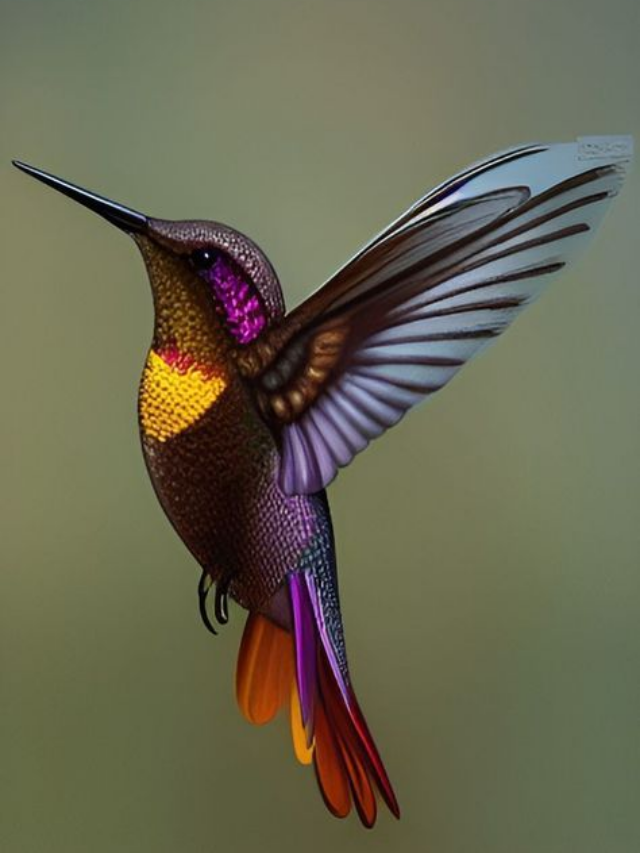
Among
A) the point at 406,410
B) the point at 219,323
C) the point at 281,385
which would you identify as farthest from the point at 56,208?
the point at 406,410

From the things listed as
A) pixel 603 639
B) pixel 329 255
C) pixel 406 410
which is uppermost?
pixel 329 255

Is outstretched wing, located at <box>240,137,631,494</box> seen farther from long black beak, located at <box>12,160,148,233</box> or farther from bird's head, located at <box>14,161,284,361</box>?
long black beak, located at <box>12,160,148,233</box>

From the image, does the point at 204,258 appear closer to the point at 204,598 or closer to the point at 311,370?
the point at 311,370

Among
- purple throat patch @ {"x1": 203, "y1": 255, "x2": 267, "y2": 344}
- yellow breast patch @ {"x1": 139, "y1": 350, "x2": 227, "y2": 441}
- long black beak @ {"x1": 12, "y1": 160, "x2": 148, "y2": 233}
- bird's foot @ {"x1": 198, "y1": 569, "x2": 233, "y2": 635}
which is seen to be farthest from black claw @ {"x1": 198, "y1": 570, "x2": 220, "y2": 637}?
long black beak @ {"x1": 12, "y1": 160, "x2": 148, "y2": 233}

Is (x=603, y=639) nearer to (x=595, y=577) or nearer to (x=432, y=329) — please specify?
(x=595, y=577)

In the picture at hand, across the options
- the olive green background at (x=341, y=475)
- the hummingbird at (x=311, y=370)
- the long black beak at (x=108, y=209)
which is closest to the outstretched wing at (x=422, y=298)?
the hummingbird at (x=311, y=370)
